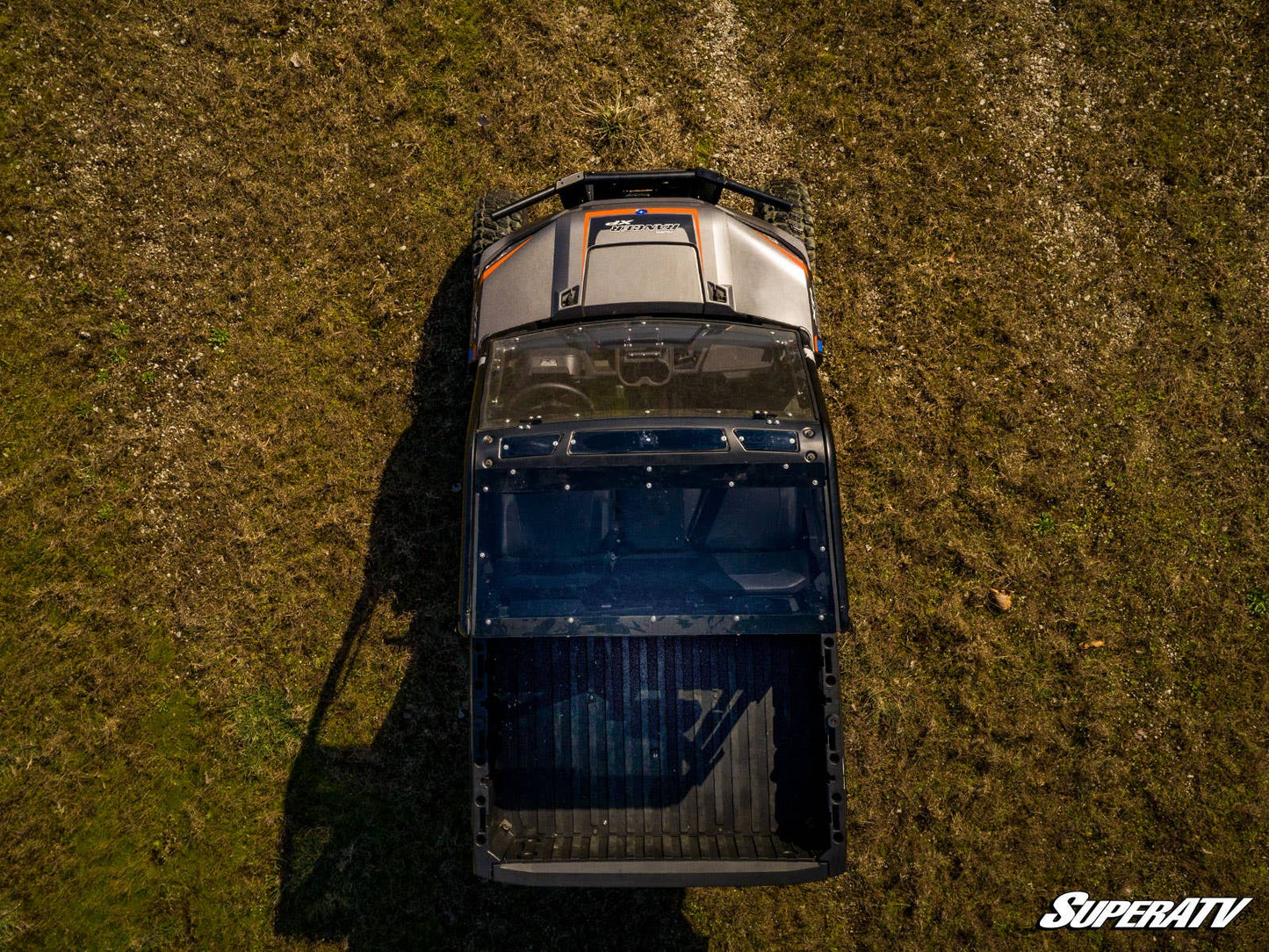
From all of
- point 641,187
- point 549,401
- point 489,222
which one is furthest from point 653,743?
point 489,222

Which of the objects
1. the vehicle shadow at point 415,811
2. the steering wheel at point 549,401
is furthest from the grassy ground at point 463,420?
the steering wheel at point 549,401

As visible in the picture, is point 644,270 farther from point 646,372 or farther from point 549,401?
point 549,401

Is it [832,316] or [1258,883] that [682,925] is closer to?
[1258,883]

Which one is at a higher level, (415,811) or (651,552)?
(651,552)

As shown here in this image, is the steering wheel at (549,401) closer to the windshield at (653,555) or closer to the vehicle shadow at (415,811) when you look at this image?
the windshield at (653,555)

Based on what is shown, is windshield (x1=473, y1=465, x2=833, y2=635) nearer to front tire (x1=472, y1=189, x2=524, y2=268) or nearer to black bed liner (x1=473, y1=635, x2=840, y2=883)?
black bed liner (x1=473, y1=635, x2=840, y2=883)

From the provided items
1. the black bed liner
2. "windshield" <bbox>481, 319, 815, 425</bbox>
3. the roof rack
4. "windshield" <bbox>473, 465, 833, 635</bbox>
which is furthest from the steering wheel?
the roof rack

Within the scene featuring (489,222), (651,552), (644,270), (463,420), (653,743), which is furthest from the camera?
(463,420)
